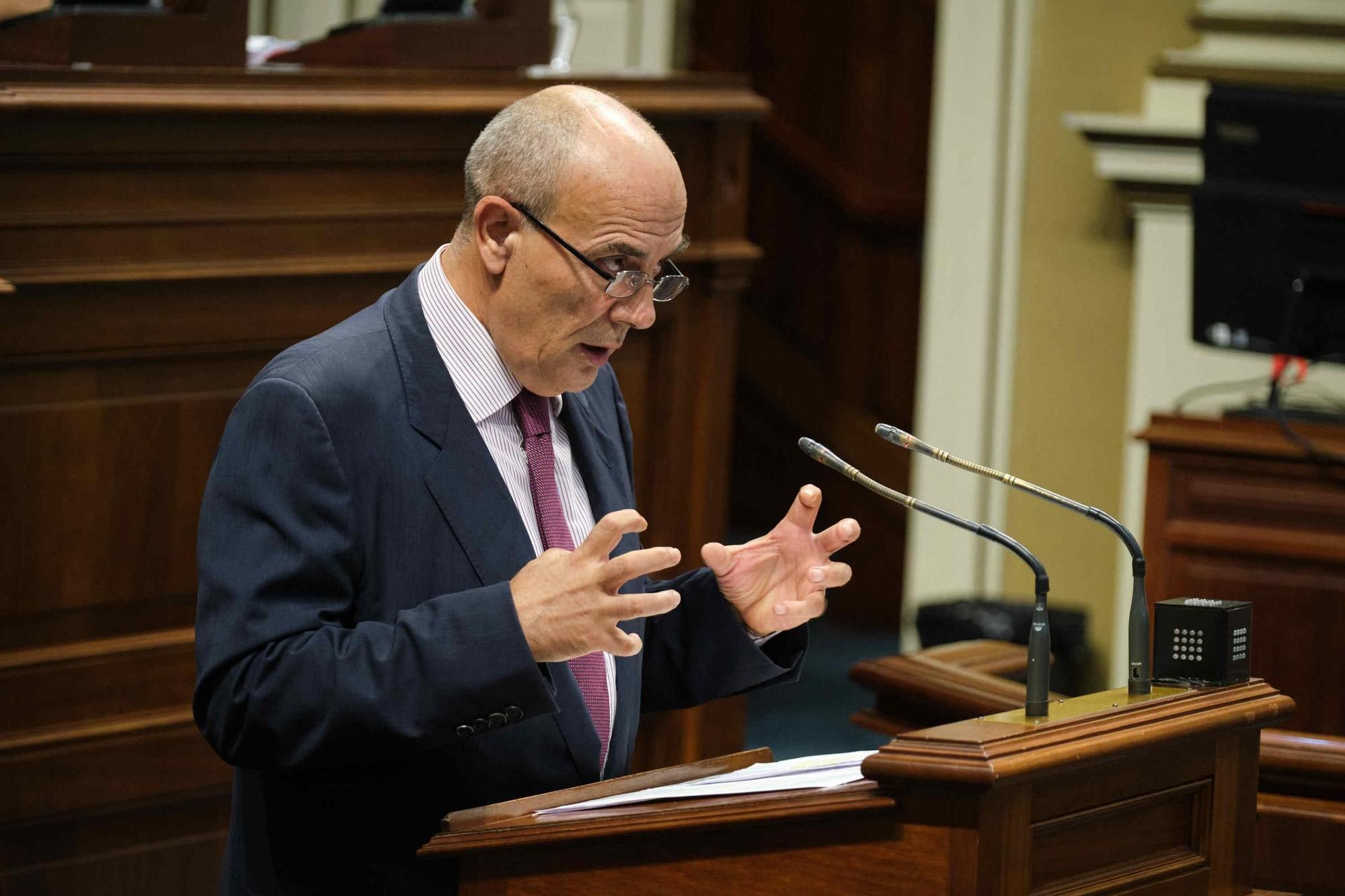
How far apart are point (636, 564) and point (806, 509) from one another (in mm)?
284

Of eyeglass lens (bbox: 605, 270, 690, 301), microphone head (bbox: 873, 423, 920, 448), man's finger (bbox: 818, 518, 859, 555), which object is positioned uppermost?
eyeglass lens (bbox: 605, 270, 690, 301)

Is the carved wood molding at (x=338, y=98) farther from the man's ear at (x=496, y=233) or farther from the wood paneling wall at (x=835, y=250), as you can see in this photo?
the wood paneling wall at (x=835, y=250)

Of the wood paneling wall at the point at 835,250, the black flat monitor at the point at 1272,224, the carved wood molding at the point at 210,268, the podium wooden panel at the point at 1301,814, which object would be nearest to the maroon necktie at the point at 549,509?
the podium wooden panel at the point at 1301,814

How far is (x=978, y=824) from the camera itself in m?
1.36

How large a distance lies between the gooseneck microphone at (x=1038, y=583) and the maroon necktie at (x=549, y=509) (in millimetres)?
327

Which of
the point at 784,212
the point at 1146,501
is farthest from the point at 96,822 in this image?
the point at 784,212

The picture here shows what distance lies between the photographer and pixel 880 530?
581 centimetres

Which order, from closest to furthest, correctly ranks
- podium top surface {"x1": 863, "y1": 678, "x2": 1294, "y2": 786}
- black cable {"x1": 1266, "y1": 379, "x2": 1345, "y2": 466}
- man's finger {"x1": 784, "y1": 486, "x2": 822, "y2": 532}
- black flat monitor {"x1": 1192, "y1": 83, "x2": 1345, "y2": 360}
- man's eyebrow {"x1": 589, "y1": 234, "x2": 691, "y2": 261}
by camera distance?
podium top surface {"x1": 863, "y1": 678, "x2": 1294, "y2": 786} < man's finger {"x1": 784, "y1": 486, "x2": 822, "y2": 532} < man's eyebrow {"x1": 589, "y1": 234, "x2": 691, "y2": 261} < black cable {"x1": 1266, "y1": 379, "x2": 1345, "y2": 466} < black flat monitor {"x1": 1192, "y1": 83, "x2": 1345, "y2": 360}

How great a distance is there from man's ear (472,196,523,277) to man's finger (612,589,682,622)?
444mm

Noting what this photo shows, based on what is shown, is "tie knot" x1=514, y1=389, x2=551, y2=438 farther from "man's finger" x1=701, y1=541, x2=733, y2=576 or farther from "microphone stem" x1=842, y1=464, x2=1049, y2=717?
"microphone stem" x1=842, y1=464, x2=1049, y2=717

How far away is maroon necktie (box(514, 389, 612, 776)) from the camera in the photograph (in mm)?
1823

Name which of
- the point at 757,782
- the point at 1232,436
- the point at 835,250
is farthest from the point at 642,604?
the point at 835,250

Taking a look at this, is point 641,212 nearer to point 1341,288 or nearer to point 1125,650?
point 1341,288

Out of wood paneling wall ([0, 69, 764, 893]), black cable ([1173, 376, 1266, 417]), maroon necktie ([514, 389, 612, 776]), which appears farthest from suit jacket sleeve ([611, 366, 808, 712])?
black cable ([1173, 376, 1266, 417])
